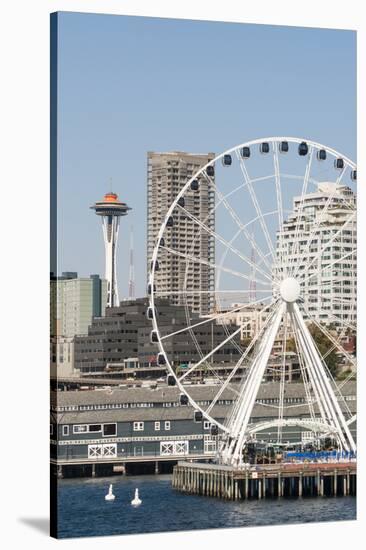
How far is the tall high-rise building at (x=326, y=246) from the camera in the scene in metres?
25.1

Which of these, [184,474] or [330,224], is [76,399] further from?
[330,224]

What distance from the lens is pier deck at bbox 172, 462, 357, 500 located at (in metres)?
24.0

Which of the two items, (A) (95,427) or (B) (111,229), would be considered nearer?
(B) (111,229)

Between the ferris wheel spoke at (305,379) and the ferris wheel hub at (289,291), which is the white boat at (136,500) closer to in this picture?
the ferris wheel spoke at (305,379)

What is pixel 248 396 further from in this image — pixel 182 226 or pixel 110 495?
pixel 110 495

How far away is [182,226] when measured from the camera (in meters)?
25.2

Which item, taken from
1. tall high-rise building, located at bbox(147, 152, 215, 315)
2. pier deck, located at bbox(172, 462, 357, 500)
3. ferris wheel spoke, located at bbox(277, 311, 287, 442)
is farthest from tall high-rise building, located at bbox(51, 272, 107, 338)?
ferris wheel spoke, located at bbox(277, 311, 287, 442)

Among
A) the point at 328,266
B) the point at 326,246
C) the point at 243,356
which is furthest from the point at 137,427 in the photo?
the point at 326,246

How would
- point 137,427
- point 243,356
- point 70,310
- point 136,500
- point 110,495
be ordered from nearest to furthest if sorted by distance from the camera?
point 136,500 < point 110,495 < point 70,310 < point 243,356 < point 137,427

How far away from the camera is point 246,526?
22.5 metres

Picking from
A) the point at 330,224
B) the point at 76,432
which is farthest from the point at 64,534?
the point at 330,224

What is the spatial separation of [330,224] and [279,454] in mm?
2874

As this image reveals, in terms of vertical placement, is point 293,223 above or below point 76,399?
above

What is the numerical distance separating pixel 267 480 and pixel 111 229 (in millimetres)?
3658
